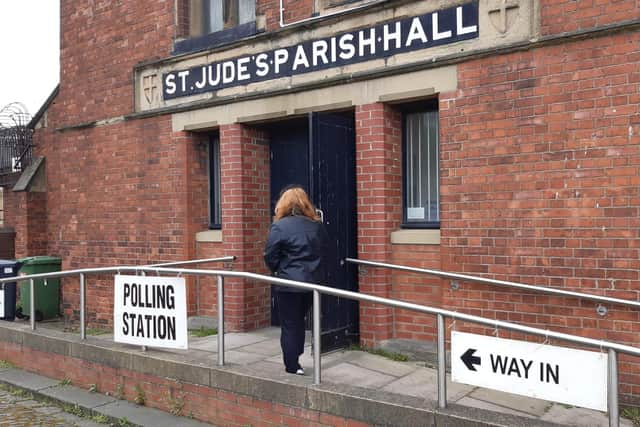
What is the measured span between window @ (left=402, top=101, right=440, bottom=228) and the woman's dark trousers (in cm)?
179

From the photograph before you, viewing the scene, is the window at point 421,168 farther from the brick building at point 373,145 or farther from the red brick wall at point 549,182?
the red brick wall at point 549,182

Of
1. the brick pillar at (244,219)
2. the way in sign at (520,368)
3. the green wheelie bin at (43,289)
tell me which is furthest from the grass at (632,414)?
the green wheelie bin at (43,289)

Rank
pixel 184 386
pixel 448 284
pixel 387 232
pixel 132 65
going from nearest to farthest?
pixel 184 386, pixel 448 284, pixel 387 232, pixel 132 65

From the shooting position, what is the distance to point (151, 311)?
5.80m

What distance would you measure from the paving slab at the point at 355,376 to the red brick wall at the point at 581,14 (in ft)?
10.6

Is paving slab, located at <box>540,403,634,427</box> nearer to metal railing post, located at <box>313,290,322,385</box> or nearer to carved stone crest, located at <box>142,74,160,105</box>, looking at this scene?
metal railing post, located at <box>313,290,322,385</box>

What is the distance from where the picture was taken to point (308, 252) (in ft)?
16.7

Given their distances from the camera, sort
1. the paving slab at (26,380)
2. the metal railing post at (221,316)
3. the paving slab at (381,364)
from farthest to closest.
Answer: the paving slab at (26,380) < the paving slab at (381,364) < the metal railing post at (221,316)

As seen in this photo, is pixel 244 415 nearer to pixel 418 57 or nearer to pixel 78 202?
pixel 418 57

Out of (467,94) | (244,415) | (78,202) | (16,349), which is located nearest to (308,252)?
(244,415)

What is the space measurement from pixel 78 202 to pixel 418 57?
19.2 feet

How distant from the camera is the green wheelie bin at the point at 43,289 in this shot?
9961 mm

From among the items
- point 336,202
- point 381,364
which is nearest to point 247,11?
point 336,202

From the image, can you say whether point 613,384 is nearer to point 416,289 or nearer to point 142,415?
point 416,289
